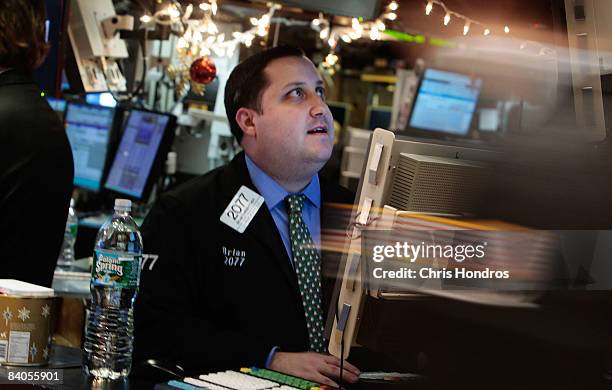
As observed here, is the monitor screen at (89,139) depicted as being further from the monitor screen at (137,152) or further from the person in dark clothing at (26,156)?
the person in dark clothing at (26,156)

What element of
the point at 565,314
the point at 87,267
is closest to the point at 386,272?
the point at 565,314

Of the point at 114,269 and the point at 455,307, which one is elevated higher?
the point at 455,307

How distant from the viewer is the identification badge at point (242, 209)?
299 cm

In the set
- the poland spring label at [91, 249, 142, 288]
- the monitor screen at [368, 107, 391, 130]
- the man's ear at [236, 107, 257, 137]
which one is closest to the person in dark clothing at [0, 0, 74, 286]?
the poland spring label at [91, 249, 142, 288]

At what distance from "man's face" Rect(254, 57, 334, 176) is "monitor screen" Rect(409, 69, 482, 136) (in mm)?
5490

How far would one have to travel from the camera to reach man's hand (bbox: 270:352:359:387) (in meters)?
2.62

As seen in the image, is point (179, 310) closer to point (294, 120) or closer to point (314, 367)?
point (314, 367)

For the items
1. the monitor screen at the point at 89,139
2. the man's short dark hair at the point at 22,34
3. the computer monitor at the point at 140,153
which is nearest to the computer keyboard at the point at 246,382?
the man's short dark hair at the point at 22,34

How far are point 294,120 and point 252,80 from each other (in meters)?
0.25

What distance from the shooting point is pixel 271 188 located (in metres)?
3.09

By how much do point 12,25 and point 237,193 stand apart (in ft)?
2.65

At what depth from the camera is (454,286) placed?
2.10 metres

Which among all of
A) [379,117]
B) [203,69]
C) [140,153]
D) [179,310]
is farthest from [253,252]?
[379,117]

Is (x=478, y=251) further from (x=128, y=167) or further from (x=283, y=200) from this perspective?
(x=128, y=167)
